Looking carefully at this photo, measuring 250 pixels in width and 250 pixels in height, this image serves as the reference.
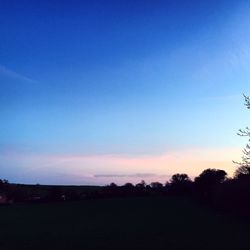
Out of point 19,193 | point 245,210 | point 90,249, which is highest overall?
point 19,193

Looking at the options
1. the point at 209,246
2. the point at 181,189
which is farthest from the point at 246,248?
the point at 181,189

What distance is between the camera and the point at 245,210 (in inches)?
2741

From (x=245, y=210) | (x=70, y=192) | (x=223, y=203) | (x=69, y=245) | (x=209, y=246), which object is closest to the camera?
(x=209, y=246)

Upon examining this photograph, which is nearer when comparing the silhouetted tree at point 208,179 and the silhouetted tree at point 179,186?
the silhouetted tree at point 208,179

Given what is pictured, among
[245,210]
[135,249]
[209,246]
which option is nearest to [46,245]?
[135,249]

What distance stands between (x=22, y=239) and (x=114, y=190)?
9426 cm

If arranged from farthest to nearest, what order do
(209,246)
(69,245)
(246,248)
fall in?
(69,245) → (209,246) → (246,248)

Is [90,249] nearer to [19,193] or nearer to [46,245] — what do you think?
[46,245]

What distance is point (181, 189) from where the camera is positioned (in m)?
136

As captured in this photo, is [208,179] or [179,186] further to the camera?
[179,186]

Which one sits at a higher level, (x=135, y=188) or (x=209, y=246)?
(x=135, y=188)

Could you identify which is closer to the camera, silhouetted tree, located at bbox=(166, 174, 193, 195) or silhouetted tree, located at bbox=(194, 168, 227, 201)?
silhouetted tree, located at bbox=(194, 168, 227, 201)

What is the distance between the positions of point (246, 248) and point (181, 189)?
11045cm

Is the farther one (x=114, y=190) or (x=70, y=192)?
(x=114, y=190)
